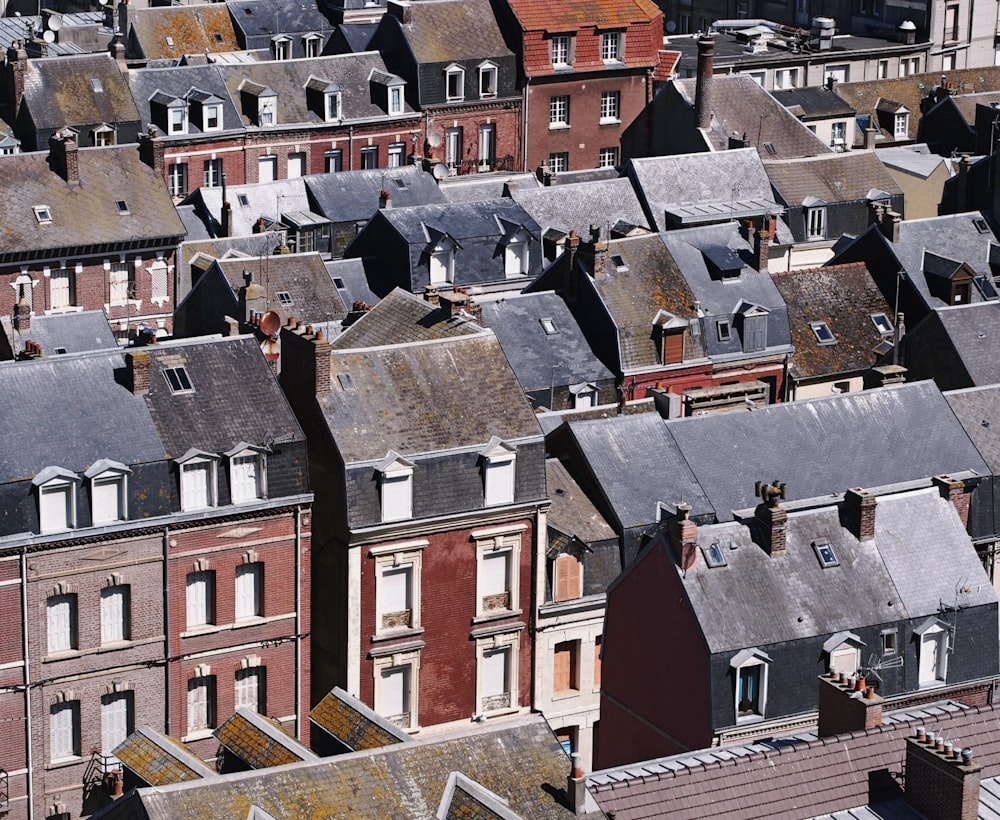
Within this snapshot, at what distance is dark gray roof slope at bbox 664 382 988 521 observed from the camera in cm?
6819

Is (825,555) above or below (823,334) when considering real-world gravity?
below

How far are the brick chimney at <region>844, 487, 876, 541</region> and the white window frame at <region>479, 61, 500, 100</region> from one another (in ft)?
186

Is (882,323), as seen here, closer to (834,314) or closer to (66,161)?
(834,314)

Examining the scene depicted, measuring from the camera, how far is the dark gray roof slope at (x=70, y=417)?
2360 inches

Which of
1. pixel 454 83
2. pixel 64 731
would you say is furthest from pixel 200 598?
pixel 454 83

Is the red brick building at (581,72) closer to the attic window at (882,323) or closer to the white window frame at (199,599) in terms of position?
the attic window at (882,323)

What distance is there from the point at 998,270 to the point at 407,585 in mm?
33238

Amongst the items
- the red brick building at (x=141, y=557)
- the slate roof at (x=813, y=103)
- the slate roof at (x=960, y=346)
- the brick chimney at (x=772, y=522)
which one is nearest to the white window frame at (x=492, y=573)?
the red brick building at (x=141, y=557)

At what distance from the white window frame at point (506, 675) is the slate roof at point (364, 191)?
106ft

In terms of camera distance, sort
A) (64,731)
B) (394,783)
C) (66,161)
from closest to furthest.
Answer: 1. (394,783)
2. (64,731)
3. (66,161)

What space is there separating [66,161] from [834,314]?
99.8 ft

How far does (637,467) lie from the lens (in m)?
67.8

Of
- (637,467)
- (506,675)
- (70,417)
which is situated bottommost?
(506,675)

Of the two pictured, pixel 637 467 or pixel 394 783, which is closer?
pixel 394 783
